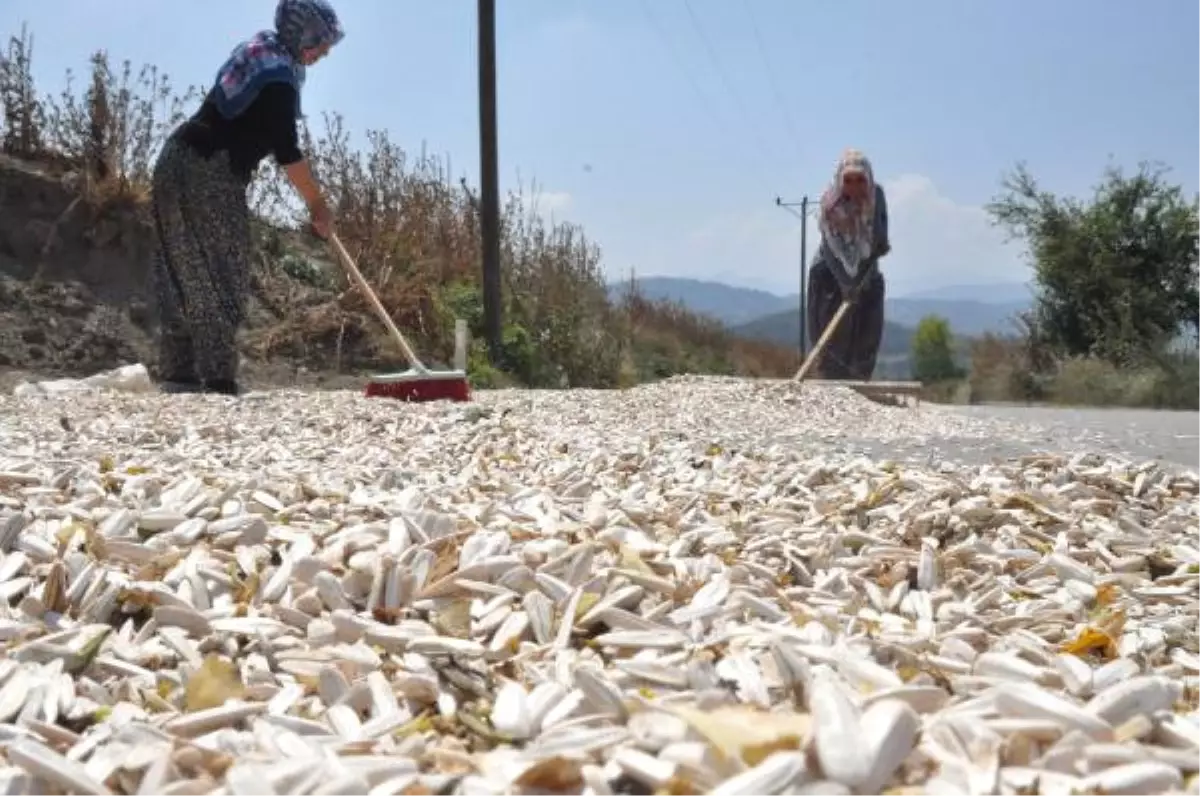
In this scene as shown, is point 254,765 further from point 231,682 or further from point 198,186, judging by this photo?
point 198,186

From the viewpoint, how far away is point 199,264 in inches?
220

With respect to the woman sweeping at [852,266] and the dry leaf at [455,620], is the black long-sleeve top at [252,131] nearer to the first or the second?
the dry leaf at [455,620]

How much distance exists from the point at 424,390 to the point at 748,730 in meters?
4.50

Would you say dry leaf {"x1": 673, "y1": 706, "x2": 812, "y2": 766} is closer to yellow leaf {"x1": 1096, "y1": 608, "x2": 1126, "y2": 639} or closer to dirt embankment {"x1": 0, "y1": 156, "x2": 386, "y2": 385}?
yellow leaf {"x1": 1096, "y1": 608, "x2": 1126, "y2": 639}

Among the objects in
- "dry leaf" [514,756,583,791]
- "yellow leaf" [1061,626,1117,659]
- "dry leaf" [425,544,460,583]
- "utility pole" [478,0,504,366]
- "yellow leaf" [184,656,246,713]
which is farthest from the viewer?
"utility pole" [478,0,504,366]

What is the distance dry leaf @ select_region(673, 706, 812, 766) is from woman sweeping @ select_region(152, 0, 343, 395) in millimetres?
4562

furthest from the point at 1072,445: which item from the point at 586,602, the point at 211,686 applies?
the point at 211,686

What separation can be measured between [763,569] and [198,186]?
4350 mm

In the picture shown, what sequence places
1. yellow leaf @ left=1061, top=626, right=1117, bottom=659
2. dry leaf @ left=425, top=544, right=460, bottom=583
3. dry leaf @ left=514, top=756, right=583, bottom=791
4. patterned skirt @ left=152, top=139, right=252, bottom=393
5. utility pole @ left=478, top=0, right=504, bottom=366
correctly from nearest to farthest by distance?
dry leaf @ left=514, top=756, right=583, bottom=791 → yellow leaf @ left=1061, top=626, right=1117, bottom=659 → dry leaf @ left=425, top=544, right=460, bottom=583 → patterned skirt @ left=152, top=139, right=252, bottom=393 → utility pole @ left=478, top=0, right=504, bottom=366

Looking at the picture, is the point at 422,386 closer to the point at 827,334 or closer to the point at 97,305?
the point at 97,305

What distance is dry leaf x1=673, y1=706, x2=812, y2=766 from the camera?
3.39 ft

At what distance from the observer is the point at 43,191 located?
8.17 metres

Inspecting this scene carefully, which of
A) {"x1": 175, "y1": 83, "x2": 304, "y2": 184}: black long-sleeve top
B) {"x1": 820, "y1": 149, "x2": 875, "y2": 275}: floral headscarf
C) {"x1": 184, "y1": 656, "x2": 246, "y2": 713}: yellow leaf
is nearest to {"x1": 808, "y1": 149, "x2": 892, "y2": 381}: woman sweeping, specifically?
{"x1": 820, "y1": 149, "x2": 875, "y2": 275}: floral headscarf

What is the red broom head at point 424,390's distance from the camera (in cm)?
547
